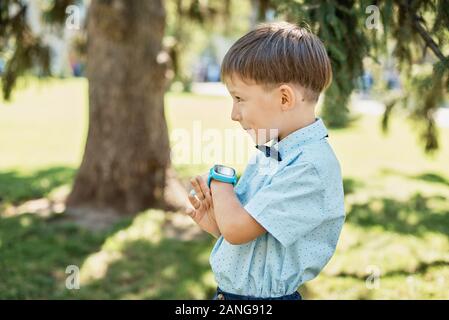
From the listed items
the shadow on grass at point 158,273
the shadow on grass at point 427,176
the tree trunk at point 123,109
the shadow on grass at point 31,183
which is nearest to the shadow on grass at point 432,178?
the shadow on grass at point 427,176

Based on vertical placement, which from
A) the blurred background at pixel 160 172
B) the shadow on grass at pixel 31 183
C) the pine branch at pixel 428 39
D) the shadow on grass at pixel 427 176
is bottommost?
the shadow on grass at pixel 427 176

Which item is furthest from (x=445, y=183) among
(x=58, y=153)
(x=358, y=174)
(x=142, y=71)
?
(x=58, y=153)

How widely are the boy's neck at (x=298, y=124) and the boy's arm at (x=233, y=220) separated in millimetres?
248

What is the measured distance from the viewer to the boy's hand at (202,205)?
75.9 inches

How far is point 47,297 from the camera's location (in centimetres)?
421

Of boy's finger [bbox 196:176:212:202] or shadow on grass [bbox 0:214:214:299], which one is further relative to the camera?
shadow on grass [bbox 0:214:214:299]

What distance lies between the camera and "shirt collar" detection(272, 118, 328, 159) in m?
1.86

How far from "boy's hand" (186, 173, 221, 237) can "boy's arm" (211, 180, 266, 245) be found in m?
0.09

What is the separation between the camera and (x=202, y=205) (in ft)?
6.60

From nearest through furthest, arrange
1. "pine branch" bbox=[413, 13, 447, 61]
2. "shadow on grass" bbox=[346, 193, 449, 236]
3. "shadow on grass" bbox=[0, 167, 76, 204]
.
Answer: "pine branch" bbox=[413, 13, 447, 61], "shadow on grass" bbox=[346, 193, 449, 236], "shadow on grass" bbox=[0, 167, 76, 204]

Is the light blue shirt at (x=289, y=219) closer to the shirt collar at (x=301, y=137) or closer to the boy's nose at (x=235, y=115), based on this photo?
the shirt collar at (x=301, y=137)

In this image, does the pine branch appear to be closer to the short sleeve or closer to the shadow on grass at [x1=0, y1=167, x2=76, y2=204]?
the short sleeve

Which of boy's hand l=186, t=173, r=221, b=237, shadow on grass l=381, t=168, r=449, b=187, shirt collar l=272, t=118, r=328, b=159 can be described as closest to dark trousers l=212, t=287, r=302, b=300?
boy's hand l=186, t=173, r=221, b=237

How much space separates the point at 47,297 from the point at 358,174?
605 cm
